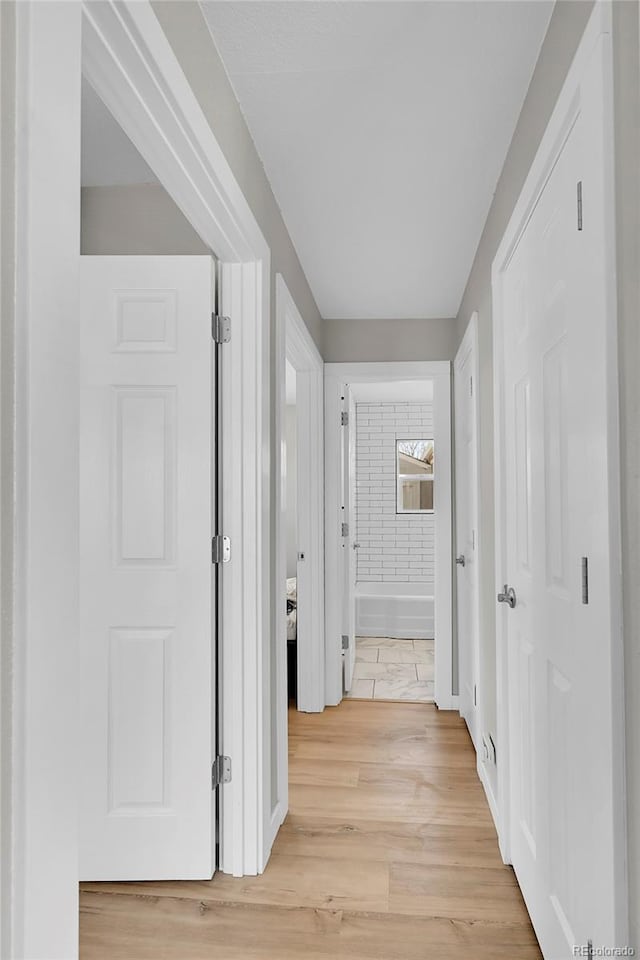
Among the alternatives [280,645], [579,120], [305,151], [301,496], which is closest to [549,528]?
[579,120]

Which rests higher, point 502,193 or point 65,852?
point 502,193

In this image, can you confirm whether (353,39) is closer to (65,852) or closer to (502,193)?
(502,193)

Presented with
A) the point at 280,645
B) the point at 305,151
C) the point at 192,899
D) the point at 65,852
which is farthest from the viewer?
the point at 280,645

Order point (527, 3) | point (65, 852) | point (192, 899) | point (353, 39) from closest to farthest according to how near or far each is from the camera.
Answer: point (65, 852) → point (527, 3) → point (353, 39) → point (192, 899)

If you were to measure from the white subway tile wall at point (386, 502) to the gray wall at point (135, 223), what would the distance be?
4.44m

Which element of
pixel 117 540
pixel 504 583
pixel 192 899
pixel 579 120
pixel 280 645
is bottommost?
pixel 192 899

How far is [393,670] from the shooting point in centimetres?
464

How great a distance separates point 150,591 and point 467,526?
2.09m

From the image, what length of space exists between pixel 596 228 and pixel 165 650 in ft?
5.49

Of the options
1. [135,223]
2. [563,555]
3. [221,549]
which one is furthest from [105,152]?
[563,555]

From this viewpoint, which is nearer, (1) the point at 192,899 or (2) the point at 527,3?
(2) the point at 527,3

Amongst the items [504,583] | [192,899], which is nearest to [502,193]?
[504,583]

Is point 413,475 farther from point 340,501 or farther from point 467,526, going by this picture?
point 467,526

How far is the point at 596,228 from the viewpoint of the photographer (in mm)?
1111
